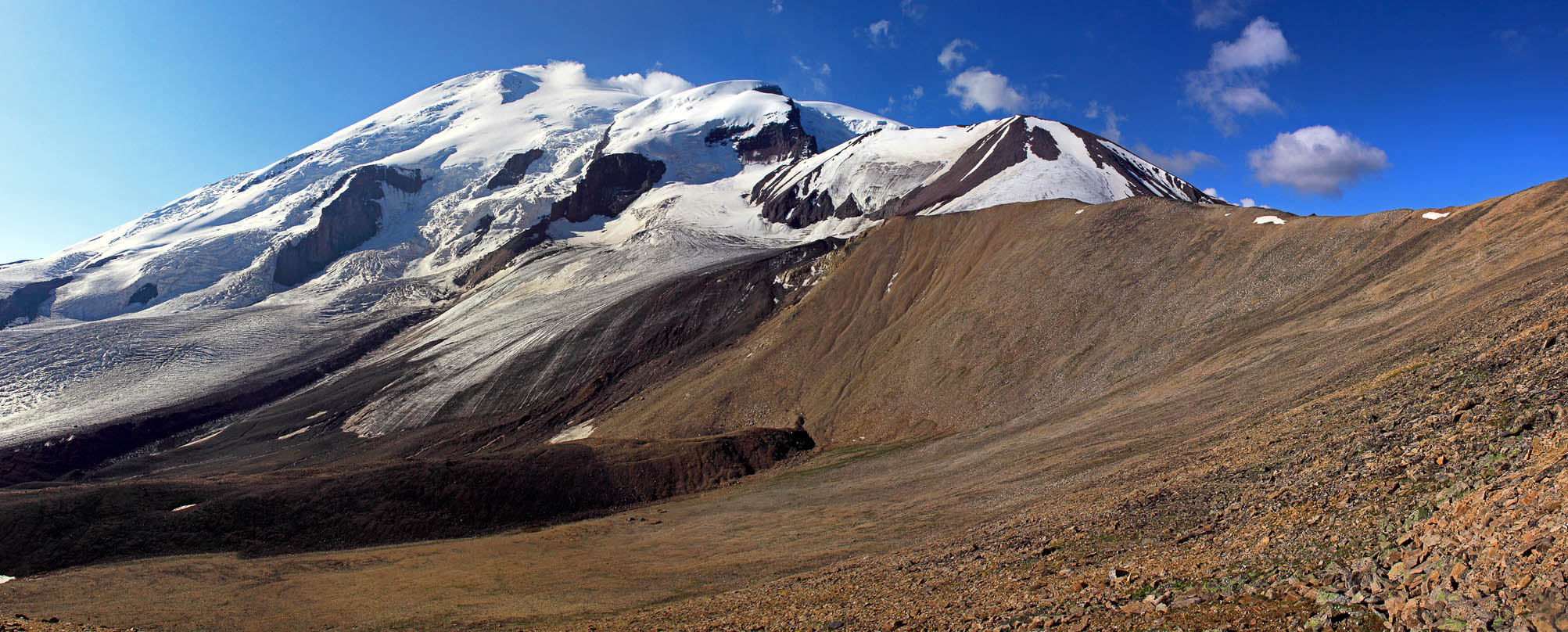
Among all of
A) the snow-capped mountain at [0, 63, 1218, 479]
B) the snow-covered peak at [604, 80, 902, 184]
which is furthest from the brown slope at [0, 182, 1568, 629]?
the snow-covered peak at [604, 80, 902, 184]

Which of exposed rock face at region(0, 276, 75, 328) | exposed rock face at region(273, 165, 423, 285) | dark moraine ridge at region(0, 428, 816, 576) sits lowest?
dark moraine ridge at region(0, 428, 816, 576)

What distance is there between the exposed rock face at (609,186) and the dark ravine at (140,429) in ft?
197

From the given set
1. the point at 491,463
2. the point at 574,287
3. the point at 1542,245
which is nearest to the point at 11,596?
the point at 491,463

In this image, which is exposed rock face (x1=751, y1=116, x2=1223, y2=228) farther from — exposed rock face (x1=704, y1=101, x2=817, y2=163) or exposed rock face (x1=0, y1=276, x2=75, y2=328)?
exposed rock face (x1=0, y1=276, x2=75, y2=328)

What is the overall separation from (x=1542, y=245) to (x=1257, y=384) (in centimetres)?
1141

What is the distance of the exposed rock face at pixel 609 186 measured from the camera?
148875 millimetres

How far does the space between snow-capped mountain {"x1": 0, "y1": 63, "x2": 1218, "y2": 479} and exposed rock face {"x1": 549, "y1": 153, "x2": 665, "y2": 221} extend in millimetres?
455

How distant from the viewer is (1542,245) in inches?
1076

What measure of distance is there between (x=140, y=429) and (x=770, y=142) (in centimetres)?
12460

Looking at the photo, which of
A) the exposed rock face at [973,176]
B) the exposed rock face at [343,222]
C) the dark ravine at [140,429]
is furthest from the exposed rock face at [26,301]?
the exposed rock face at [973,176]

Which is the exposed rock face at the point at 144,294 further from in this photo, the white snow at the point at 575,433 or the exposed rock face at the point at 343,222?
the white snow at the point at 575,433

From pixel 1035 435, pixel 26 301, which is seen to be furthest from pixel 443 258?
pixel 1035 435

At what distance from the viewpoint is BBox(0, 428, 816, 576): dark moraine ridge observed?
1246 inches

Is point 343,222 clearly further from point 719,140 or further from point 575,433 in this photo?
point 575,433
